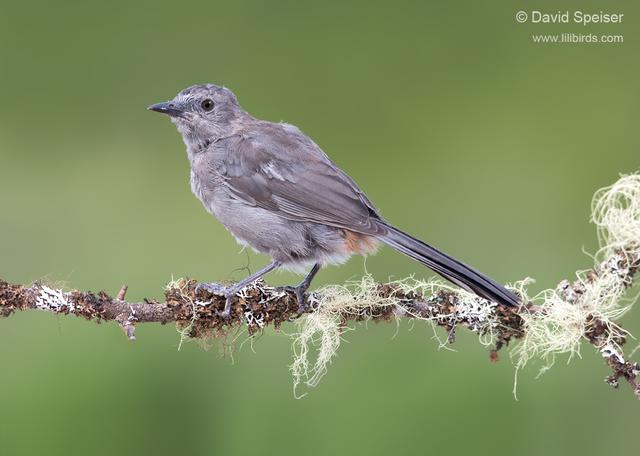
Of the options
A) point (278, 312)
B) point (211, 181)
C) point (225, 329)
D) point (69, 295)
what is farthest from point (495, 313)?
point (211, 181)

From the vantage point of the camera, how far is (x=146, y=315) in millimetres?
2334

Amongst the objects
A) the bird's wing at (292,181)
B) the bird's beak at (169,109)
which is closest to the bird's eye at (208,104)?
the bird's beak at (169,109)

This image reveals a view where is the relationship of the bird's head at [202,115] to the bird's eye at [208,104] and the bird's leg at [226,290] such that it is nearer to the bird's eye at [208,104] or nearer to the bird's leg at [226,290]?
the bird's eye at [208,104]

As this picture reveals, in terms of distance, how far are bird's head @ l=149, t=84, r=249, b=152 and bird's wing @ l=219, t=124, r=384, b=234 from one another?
0.40 ft

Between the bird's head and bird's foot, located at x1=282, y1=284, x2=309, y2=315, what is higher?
the bird's head

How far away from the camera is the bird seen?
10.4ft

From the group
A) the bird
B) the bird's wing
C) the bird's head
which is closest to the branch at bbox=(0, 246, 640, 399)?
the bird

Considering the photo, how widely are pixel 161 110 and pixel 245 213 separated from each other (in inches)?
25.5

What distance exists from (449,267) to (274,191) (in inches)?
37.5

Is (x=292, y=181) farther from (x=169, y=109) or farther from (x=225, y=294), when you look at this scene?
(x=225, y=294)

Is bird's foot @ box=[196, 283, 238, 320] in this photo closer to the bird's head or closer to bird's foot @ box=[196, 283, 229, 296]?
bird's foot @ box=[196, 283, 229, 296]

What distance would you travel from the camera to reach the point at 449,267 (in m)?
2.66

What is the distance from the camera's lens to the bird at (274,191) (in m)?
3.16

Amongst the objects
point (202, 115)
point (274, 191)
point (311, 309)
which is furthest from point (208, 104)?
point (311, 309)
